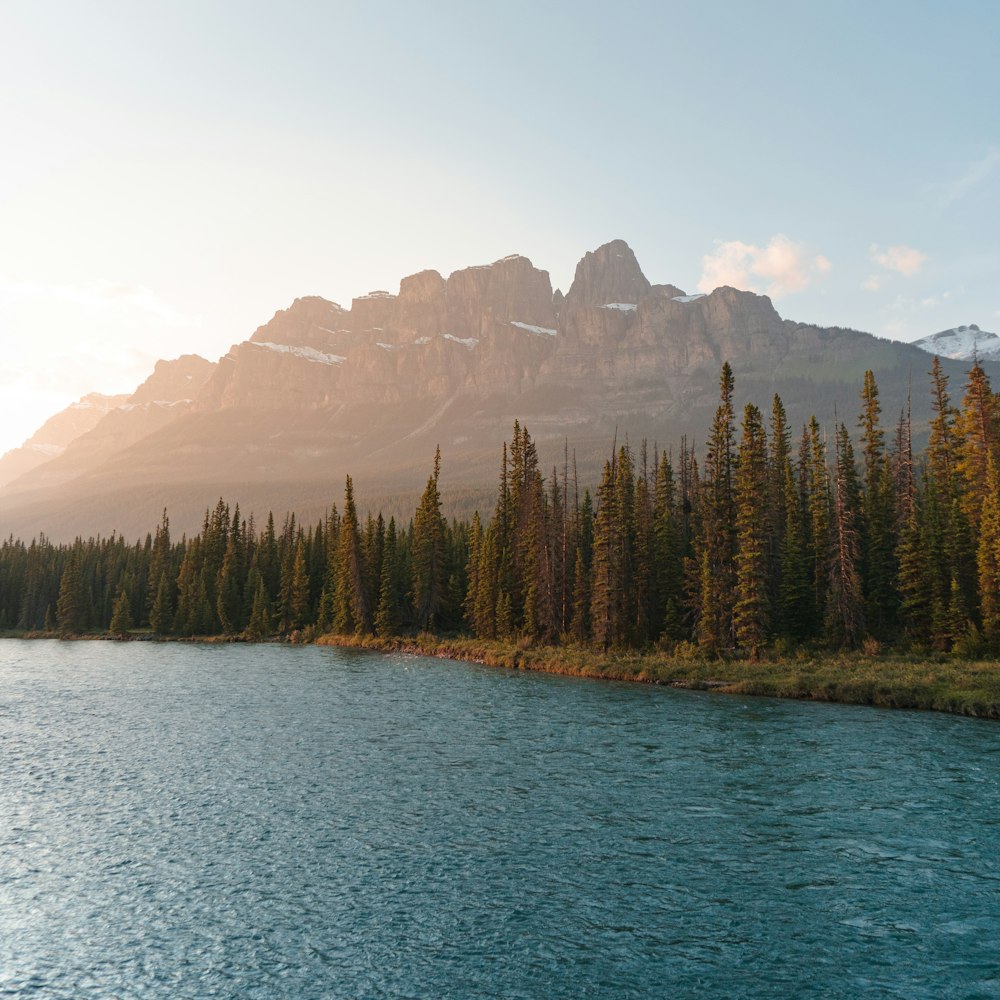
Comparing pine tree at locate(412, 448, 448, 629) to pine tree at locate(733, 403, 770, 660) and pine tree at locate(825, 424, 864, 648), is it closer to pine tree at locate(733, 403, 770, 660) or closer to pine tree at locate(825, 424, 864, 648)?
pine tree at locate(733, 403, 770, 660)

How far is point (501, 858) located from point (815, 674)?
3997 centimetres

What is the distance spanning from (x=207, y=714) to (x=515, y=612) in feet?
155

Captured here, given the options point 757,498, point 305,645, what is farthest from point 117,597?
point 757,498

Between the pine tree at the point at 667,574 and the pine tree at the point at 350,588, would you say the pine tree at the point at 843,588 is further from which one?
the pine tree at the point at 350,588

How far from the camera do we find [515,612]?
88688 mm

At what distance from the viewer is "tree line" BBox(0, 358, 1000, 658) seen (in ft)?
208

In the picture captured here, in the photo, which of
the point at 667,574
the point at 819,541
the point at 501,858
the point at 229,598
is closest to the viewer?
the point at 501,858

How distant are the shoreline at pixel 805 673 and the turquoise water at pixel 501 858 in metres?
5.52

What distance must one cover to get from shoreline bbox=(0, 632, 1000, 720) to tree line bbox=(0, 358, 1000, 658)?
3.63m

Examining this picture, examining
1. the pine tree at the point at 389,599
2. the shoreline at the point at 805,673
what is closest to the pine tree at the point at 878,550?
the shoreline at the point at 805,673

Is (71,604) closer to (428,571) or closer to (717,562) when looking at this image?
(428,571)

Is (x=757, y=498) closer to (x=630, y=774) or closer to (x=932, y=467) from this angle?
(x=932, y=467)

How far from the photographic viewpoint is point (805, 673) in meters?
55.2

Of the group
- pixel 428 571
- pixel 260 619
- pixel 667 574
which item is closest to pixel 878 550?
pixel 667 574
